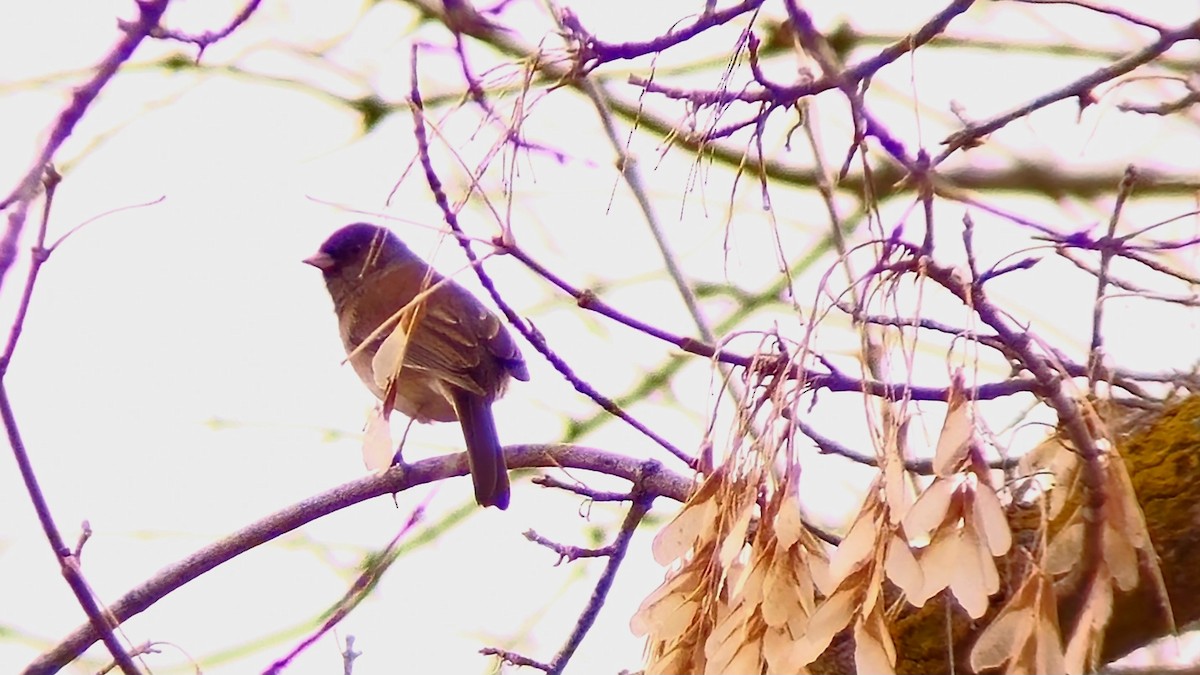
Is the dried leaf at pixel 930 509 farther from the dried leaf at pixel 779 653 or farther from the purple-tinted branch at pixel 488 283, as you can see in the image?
the purple-tinted branch at pixel 488 283

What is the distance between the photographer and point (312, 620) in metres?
3.94

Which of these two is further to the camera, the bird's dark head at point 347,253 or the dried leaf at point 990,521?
the bird's dark head at point 347,253

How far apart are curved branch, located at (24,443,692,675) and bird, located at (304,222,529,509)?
0.32 m

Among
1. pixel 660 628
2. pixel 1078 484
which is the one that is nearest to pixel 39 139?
pixel 660 628

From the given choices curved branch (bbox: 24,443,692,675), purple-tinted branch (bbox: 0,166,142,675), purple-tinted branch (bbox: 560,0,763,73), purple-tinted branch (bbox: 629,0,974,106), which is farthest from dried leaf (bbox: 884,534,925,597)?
curved branch (bbox: 24,443,692,675)

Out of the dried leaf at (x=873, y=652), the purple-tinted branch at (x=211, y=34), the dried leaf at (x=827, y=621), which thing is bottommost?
the dried leaf at (x=873, y=652)

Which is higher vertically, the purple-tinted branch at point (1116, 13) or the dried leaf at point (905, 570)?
the purple-tinted branch at point (1116, 13)

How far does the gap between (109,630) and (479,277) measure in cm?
53

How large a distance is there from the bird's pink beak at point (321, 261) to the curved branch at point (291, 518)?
1656mm

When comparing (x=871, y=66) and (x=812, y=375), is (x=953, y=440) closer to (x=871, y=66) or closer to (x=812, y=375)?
(x=812, y=375)

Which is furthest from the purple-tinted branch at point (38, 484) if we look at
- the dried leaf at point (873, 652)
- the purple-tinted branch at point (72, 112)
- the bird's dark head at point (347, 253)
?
the bird's dark head at point (347, 253)

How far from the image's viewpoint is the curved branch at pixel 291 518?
1.83m

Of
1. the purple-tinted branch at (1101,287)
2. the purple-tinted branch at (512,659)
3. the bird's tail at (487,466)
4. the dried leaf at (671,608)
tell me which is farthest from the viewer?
the bird's tail at (487,466)

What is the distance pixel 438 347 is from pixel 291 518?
2.96ft
